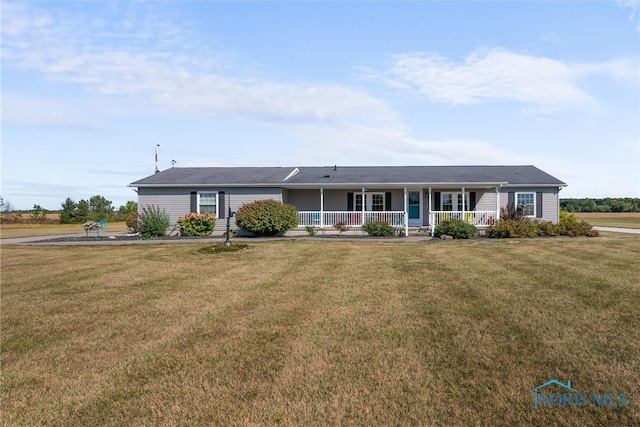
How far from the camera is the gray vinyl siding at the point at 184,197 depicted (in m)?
20.9

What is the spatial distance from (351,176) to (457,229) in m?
7.78

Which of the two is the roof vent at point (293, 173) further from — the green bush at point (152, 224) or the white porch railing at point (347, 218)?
the green bush at point (152, 224)

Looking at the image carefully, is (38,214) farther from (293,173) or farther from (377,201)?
(377,201)

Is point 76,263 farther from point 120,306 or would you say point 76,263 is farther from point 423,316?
Result: point 423,316

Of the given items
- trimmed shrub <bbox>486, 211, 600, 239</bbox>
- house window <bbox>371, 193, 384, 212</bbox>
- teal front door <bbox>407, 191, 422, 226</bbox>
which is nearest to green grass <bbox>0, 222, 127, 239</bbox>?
house window <bbox>371, 193, 384, 212</bbox>

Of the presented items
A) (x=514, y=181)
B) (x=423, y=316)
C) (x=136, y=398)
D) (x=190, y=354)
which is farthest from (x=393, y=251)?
(x=514, y=181)

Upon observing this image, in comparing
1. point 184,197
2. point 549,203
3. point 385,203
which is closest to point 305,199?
point 385,203

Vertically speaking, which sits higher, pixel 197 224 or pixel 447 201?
pixel 447 201

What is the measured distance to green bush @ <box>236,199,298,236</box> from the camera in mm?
18750

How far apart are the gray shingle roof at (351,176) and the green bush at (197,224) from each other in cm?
196

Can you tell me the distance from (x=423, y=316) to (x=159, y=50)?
41.0 ft

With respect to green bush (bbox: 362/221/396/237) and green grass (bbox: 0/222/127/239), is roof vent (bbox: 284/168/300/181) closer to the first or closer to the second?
green bush (bbox: 362/221/396/237)

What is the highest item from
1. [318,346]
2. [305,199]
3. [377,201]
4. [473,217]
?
[305,199]

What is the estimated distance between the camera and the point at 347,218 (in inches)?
818
